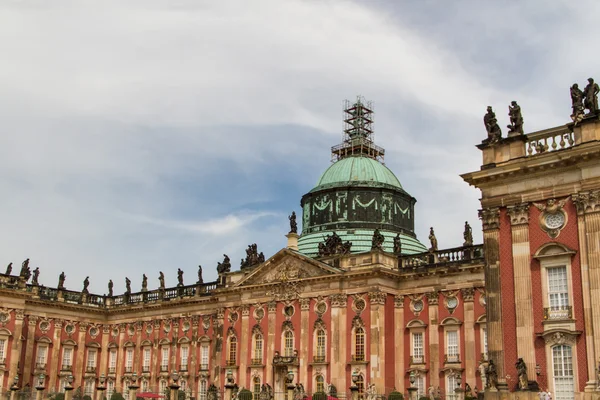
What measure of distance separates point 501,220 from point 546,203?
2.09 m

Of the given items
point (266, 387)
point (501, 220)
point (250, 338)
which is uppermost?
point (501, 220)

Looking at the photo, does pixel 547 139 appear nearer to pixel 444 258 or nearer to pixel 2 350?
pixel 444 258

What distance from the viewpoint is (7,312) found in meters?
58.8

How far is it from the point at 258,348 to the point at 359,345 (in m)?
8.56

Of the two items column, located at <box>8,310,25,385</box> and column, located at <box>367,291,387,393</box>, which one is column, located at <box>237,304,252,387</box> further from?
column, located at <box>8,310,25,385</box>

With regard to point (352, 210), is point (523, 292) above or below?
below

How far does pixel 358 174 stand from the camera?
197 ft

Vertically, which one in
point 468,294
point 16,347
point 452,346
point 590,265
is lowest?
point 452,346

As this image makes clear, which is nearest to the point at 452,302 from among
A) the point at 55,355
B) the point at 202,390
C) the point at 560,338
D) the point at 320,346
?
the point at 320,346

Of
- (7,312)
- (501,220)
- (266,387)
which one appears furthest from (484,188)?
(7,312)

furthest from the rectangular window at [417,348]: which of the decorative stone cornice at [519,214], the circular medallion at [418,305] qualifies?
the decorative stone cornice at [519,214]

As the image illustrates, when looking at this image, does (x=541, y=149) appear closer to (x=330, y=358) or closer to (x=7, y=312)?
(x=330, y=358)

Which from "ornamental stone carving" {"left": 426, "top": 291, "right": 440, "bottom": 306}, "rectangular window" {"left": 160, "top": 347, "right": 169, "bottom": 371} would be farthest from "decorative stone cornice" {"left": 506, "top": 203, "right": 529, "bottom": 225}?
"rectangular window" {"left": 160, "top": 347, "right": 169, "bottom": 371}

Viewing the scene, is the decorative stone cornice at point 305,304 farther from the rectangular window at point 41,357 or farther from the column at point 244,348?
the rectangular window at point 41,357
